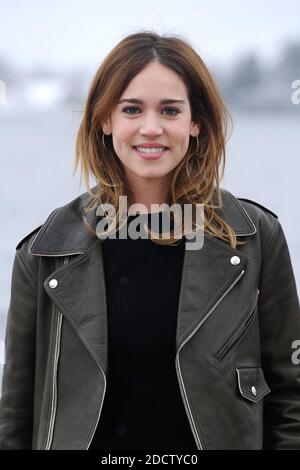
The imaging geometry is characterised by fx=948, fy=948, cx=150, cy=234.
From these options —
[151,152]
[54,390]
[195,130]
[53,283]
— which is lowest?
[54,390]

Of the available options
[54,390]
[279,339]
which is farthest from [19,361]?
[279,339]

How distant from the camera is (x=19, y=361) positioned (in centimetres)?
254

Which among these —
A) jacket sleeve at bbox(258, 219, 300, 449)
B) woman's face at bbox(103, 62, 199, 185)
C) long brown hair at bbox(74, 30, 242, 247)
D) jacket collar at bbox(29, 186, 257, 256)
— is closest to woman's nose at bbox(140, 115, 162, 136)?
woman's face at bbox(103, 62, 199, 185)

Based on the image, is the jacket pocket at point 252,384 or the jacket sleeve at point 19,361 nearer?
the jacket pocket at point 252,384

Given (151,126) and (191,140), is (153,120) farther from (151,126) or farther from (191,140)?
(191,140)

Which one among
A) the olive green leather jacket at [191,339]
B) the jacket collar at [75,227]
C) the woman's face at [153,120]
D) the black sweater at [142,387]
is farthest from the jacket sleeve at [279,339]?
the woman's face at [153,120]

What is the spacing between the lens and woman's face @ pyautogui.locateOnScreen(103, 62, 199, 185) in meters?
2.45

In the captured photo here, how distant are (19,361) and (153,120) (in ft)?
2.41

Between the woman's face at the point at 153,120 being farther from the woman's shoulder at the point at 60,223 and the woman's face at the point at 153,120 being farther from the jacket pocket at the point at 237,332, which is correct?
the jacket pocket at the point at 237,332

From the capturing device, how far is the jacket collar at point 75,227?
8.27ft

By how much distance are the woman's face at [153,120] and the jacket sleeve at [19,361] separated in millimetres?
408

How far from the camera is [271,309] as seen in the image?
98.5 inches
